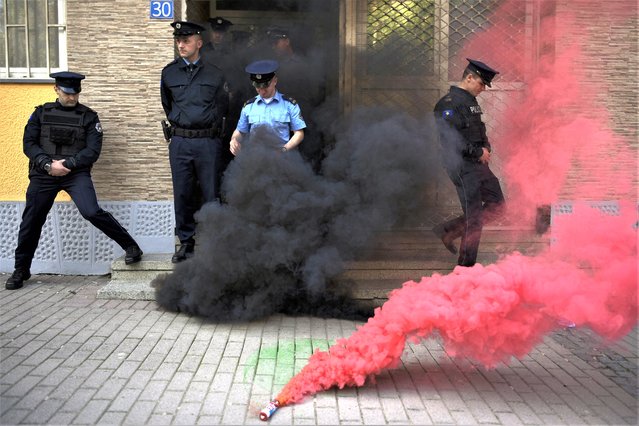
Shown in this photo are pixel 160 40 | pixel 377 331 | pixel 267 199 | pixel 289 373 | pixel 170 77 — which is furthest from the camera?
pixel 160 40

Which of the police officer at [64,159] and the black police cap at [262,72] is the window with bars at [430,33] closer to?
the black police cap at [262,72]

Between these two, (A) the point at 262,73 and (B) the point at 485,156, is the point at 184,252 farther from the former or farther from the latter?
(B) the point at 485,156

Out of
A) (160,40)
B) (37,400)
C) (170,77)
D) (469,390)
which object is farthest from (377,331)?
(160,40)

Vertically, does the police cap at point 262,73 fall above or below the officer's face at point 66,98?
above

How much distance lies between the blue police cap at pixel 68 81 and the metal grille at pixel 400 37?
326cm

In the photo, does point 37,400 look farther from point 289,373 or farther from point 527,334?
point 527,334

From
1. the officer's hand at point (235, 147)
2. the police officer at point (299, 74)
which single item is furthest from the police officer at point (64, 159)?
the police officer at point (299, 74)

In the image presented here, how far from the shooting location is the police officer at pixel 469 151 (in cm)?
554

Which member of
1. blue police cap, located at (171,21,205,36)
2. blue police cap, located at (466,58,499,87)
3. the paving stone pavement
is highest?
blue police cap, located at (171,21,205,36)

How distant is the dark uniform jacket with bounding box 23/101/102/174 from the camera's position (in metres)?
6.14

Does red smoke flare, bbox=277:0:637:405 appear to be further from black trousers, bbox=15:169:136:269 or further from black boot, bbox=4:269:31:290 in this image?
black boot, bbox=4:269:31:290

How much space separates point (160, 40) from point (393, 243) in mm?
3421

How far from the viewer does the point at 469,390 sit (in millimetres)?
3887

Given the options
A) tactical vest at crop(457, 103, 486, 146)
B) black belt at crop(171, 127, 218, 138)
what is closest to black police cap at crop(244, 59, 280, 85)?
black belt at crop(171, 127, 218, 138)
